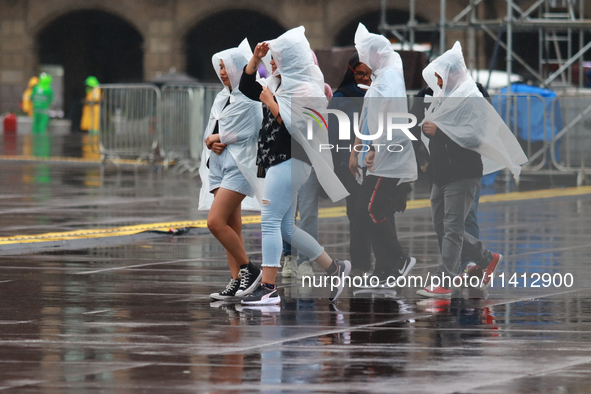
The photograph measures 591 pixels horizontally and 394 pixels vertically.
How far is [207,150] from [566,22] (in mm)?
14325

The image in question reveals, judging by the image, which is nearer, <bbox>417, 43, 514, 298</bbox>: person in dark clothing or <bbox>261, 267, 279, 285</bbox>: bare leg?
<bbox>261, 267, 279, 285</bbox>: bare leg

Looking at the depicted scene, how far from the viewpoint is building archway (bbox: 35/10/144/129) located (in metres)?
48.4

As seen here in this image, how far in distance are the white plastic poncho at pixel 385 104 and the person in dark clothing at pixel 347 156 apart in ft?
1.49

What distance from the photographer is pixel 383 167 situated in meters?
8.41

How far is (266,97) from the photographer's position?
7918mm

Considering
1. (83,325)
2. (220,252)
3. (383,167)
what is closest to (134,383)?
(83,325)

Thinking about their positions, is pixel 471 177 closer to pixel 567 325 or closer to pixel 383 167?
pixel 383 167

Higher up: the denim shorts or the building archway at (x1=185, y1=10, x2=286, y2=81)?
the building archway at (x1=185, y1=10, x2=286, y2=81)

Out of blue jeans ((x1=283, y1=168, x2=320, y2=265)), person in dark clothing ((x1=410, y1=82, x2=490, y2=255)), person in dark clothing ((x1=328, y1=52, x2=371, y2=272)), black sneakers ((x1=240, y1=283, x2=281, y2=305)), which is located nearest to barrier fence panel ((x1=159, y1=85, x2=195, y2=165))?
blue jeans ((x1=283, y1=168, x2=320, y2=265))

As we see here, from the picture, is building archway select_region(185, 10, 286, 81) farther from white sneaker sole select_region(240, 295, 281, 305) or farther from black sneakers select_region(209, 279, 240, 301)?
white sneaker sole select_region(240, 295, 281, 305)

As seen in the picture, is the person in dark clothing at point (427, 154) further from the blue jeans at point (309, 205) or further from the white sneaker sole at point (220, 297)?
the white sneaker sole at point (220, 297)

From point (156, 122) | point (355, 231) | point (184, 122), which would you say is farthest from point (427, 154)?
point (156, 122)

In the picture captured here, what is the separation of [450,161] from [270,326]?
207 cm

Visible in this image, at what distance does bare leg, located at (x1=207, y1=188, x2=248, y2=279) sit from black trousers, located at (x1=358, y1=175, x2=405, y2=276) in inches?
40.0
